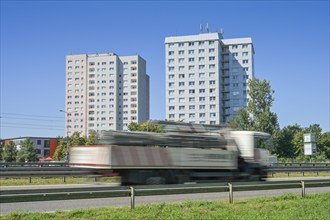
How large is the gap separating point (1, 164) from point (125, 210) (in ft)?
70.0

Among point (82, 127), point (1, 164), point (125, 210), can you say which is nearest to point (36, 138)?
point (82, 127)

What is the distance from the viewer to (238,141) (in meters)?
27.5

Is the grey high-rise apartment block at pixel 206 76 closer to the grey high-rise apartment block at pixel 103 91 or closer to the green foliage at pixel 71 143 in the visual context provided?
the grey high-rise apartment block at pixel 103 91

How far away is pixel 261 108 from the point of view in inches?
2694

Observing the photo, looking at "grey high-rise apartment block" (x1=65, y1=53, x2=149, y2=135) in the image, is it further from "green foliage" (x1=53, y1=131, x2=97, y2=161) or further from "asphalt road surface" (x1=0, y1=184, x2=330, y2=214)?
"asphalt road surface" (x1=0, y1=184, x2=330, y2=214)

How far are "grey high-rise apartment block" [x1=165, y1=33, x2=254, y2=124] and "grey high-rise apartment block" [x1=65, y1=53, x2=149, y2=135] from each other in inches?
1155

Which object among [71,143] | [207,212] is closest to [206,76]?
[71,143]

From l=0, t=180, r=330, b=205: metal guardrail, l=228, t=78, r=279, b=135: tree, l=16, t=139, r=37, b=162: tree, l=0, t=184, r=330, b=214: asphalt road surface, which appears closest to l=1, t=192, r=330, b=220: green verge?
l=0, t=180, r=330, b=205: metal guardrail

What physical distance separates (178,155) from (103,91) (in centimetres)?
14117

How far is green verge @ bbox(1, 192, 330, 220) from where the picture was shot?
A: 10.9 metres

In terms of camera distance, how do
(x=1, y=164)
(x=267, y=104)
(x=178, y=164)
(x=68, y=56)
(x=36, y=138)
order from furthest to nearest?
(x=68, y=56) → (x=36, y=138) → (x=267, y=104) → (x=1, y=164) → (x=178, y=164)

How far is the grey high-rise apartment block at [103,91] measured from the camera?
161 metres

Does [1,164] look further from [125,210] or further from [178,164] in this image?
[125,210]

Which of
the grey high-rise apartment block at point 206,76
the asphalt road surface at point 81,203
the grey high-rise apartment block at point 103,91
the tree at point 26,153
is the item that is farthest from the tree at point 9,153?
the asphalt road surface at point 81,203
